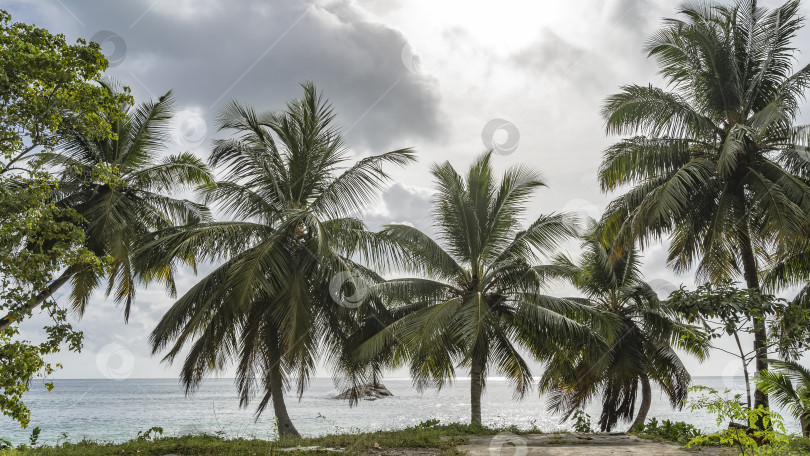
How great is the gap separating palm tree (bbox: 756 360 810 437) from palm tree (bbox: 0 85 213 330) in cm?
1238

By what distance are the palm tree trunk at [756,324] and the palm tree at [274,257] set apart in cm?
772

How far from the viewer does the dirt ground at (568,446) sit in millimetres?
9211

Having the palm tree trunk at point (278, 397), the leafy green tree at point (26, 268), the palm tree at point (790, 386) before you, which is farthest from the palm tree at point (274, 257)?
the palm tree at point (790, 386)

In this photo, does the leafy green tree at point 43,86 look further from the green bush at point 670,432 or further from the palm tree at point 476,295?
the green bush at point 670,432

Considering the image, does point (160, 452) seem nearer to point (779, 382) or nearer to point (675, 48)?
point (779, 382)

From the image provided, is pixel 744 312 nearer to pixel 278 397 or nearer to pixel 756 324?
pixel 756 324

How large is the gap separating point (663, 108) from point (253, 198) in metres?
9.79

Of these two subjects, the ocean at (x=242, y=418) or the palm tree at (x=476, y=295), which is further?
the ocean at (x=242, y=418)

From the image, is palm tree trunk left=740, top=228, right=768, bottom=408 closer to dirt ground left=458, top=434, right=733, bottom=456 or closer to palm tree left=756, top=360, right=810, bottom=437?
palm tree left=756, top=360, right=810, bottom=437

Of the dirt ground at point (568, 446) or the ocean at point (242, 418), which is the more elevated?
the dirt ground at point (568, 446)

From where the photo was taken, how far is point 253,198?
535 inches

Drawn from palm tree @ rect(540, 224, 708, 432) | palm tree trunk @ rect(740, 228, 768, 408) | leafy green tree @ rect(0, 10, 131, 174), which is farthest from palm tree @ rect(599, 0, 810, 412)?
leafy green tree @ rect(0, 10, 131, 174)

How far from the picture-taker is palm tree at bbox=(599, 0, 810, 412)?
39.1 feet

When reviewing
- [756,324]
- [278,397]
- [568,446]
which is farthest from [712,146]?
[278,397]
